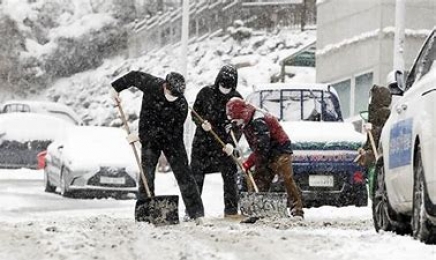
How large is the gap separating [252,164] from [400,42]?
37.5 feet

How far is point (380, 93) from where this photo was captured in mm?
14875

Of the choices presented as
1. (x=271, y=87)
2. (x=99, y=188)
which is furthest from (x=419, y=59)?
(x=99, y=188)

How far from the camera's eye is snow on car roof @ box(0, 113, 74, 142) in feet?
95.4

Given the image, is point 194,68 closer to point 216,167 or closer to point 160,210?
point 216,167

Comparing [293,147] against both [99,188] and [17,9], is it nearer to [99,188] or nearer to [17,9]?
[99,188]

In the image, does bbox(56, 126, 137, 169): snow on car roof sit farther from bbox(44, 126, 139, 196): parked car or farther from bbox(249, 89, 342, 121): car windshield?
bbox(249, 89, 342, 121): car windshield

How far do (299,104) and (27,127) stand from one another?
14.1 metres

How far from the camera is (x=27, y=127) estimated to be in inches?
1163

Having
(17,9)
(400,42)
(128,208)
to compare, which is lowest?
(128,208)

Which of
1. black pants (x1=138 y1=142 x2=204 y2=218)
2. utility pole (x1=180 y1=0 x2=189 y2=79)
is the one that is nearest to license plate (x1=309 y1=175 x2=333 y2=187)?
black pants (x1=138 y1=142 x2=204 y2=218)

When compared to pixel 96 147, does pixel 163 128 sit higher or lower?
higher

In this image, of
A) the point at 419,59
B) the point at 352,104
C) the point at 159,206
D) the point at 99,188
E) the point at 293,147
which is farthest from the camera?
the point at 352,104

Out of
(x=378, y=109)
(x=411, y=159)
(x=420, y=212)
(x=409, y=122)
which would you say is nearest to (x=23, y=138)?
(x=378, y=109)

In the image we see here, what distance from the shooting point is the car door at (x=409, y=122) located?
28.3 ft
